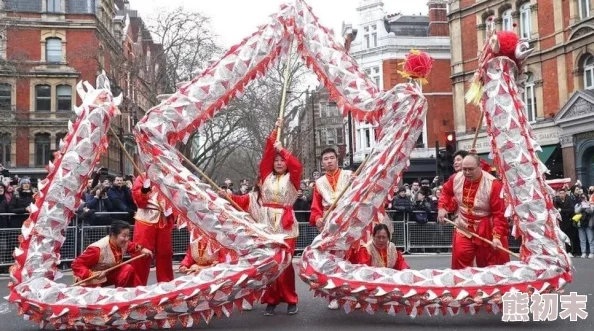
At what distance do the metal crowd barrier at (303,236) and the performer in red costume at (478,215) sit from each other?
633 cm

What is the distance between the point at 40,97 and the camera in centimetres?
4050

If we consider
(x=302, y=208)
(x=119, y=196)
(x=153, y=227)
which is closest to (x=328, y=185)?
(x=153, y=227)

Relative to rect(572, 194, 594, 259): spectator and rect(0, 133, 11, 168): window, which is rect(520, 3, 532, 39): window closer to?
rect(572, 194, 594, 259): spectator

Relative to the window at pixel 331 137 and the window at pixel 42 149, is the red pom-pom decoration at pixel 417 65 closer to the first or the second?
the window at pixel 42 149

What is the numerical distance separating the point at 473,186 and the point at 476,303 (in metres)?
1.60

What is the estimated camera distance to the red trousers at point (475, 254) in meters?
7.01

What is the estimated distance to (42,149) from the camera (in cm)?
3988

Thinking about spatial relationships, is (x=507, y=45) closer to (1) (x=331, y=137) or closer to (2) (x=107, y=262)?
(2) (x=107, y=262)

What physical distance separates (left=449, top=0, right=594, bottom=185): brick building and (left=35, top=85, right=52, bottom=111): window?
2541 cm

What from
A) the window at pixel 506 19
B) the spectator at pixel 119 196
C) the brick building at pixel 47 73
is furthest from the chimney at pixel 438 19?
the spectator at pixel 119 196

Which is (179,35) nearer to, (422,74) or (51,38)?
(51,38)

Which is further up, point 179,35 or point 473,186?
point 179,35

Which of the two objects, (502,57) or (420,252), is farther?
(420,252)

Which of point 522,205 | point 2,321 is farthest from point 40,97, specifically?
point 522,205
